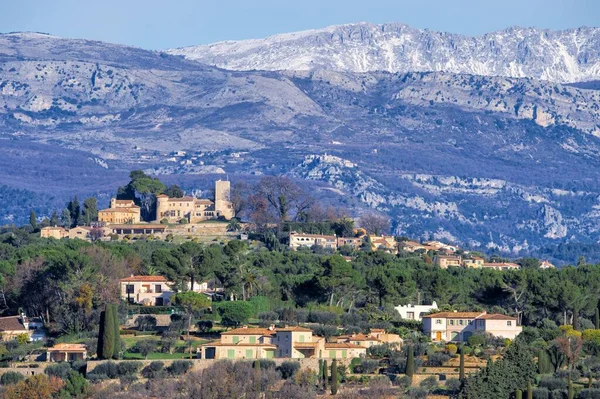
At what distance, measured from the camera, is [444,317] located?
3962 inches

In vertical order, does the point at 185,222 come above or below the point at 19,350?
above

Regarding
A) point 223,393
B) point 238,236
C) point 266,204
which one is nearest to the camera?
point 223,393

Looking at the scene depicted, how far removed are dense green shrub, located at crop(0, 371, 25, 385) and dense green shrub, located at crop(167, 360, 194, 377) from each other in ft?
21.3

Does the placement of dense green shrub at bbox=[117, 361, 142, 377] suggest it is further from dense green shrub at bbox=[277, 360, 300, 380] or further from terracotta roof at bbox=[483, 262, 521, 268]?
terracotta roof at bbox=[483, 262, 521, 268]

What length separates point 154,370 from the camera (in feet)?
287

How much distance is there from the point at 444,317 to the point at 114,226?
61626 mm

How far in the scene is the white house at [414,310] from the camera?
354ft

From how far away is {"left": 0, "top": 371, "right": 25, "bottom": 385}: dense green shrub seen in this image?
87.4 m

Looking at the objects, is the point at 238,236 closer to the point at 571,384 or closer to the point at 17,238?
the point at 17,238

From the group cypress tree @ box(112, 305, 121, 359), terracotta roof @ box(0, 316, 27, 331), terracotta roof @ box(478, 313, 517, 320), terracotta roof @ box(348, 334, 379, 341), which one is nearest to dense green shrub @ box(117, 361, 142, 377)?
cypress tree @ box(112, 305, 121, 359)

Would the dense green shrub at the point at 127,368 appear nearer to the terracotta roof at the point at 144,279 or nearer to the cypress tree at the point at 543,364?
the cypress tree at the point at 543,364

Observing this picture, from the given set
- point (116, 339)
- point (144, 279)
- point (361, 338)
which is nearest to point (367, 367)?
point (361, 338)

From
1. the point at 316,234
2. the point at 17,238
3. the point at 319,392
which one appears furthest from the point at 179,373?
the point at 316,234

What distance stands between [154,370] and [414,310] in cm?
2450
